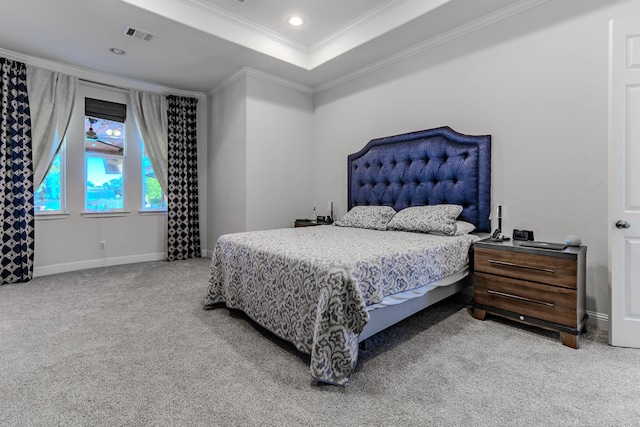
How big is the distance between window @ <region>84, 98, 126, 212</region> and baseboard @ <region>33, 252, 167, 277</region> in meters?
0.71

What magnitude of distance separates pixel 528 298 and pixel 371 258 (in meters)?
1.31

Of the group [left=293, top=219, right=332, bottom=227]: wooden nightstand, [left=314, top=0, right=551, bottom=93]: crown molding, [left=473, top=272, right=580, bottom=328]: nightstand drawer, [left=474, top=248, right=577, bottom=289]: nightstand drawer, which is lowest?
[left=473, top=272, right=580, bottom=328]: nightstand drawer

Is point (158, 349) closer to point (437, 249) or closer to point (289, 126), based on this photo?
point (437, 249)

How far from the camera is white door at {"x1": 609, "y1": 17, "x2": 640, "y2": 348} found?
78.0 inches

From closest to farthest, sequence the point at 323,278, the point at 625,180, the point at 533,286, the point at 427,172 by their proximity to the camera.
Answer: the point at 323,278 → the point at 625,180 → the point at 533,286 → the point at 427,172

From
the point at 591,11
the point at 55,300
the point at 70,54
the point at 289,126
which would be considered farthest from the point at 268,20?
the point at 55,300

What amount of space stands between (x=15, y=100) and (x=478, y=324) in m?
5.29

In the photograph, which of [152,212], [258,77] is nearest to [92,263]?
[152,212]

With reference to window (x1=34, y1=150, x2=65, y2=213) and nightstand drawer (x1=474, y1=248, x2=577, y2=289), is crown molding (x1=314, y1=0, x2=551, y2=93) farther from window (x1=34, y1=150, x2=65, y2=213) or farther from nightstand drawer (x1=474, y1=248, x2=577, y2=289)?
window (x1=34, y1=150, x2=65, y2=213)

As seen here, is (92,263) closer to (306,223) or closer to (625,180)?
(306,223)

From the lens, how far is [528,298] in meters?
2.21

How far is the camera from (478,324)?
2389 millimetres

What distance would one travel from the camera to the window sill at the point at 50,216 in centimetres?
383

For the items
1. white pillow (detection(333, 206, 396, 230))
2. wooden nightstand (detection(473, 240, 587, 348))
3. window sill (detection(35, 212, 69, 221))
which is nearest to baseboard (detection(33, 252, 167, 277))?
window sill (detection(35, 212, 69, 221))
